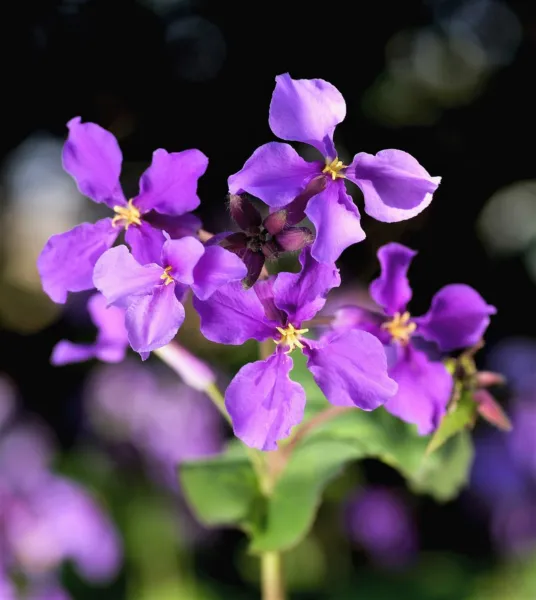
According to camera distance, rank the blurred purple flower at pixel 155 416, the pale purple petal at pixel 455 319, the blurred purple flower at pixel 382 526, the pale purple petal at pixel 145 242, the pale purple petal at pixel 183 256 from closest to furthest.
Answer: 1. the pale purple petal at pixel 183 256
2. the pale purple petal at pixel 145 242
3. the pale purple petal at pixel 455 319
4. the blurred purple flower at pixel 155 416
5. the blurred purple flower at pixel 382 526

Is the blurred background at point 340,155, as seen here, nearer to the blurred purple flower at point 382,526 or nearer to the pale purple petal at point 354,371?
the blurred purple flower at point 382,526

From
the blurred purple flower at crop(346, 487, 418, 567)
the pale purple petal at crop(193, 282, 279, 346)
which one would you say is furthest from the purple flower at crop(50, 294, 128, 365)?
the blurred purple flower at crop(346, 487, 418, 567)

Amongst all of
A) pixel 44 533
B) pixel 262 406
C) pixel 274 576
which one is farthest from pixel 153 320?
pixel 44 533

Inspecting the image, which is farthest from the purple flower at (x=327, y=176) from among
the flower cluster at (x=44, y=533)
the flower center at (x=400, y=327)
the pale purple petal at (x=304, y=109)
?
the flower cluster at (x=44, y=533)

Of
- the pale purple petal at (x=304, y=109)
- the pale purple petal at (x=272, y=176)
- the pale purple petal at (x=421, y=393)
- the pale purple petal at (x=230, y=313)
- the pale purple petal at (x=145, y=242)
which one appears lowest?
the pale purple petal at (x=421, y=393)

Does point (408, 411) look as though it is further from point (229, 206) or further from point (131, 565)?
point (131, 565)

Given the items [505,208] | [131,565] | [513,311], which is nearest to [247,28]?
[505,208]

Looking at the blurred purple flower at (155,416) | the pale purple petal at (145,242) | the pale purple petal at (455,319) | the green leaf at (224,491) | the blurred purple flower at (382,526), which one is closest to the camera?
the pale purple petal at (145,242)
